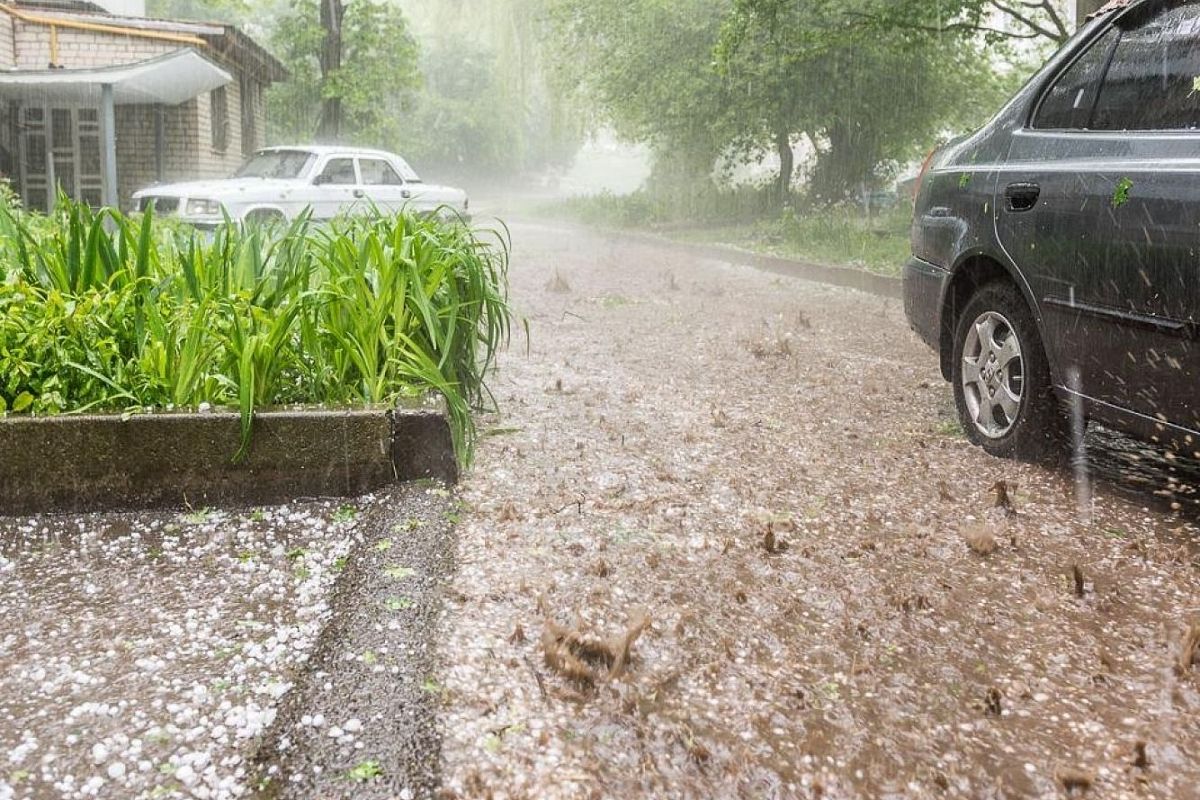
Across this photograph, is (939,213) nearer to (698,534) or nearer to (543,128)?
(698,534)

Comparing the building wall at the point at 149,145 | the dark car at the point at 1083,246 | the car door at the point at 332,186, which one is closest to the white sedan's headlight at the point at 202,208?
the car door at the point at 332,186

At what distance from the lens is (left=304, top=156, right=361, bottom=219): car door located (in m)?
13.6

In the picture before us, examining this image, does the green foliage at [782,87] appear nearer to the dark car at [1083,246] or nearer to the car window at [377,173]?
the car window at [377,173]

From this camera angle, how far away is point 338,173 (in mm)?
14203

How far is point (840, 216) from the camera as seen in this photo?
66.0ft

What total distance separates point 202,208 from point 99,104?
630 centimetres

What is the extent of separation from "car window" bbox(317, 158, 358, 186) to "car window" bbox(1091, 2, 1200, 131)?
11.3 meters

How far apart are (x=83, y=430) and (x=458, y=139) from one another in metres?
53.0

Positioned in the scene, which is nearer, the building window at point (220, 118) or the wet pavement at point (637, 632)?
the wet pavement at point (637, 632)

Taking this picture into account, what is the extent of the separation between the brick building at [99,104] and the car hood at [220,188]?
2.77 m

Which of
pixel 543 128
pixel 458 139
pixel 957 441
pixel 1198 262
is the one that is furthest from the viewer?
pixel 543 128

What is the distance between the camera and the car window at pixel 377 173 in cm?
1463

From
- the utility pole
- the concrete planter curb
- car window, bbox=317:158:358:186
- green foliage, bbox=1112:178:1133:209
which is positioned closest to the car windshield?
car window, bbox=317:158:358:186

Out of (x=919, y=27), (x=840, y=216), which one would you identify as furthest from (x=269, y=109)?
(x=919, y=27)
